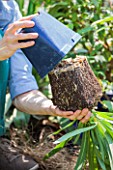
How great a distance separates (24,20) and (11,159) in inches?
27.6

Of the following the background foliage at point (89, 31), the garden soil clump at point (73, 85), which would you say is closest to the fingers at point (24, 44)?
the garden soil clump at point (73, 85)

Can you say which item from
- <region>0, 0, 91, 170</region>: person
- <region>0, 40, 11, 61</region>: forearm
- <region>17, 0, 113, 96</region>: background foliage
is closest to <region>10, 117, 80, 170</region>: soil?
<region>0, 0, 91, 170</region>: person

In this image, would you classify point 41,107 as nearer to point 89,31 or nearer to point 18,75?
point 18,75

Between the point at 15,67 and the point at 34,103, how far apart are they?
0.19 metres

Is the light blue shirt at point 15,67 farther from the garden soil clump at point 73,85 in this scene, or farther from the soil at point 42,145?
the soil at point 42,145

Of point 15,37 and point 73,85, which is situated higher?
point 15,37

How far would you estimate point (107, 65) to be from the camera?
95.7 inches

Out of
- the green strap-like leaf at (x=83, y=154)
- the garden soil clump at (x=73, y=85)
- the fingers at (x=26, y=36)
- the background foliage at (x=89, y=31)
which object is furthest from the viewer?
the background foliage at (x=89, y=31)

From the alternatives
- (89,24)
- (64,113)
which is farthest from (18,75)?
(89,24)

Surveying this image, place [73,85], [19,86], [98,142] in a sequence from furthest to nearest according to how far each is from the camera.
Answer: [19,86]
[98,142]
[73,85]

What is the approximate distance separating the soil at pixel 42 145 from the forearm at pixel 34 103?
0.36m

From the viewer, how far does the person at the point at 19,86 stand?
4.65 feet

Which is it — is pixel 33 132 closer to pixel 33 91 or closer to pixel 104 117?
pixel 33 91

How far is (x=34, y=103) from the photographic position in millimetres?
1669
